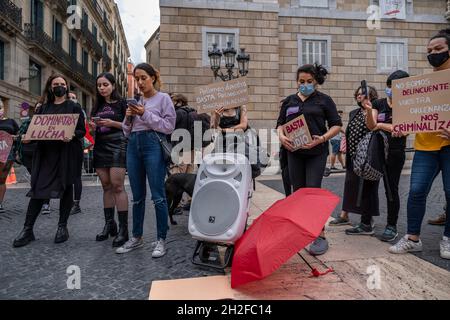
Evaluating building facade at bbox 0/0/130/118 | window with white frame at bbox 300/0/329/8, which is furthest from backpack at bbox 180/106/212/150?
window with white frame at bbox 300/0/329/8

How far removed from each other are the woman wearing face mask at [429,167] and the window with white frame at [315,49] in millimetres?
13500

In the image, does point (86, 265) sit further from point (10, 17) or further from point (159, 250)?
point (10, 17)

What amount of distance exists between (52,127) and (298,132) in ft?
8.68

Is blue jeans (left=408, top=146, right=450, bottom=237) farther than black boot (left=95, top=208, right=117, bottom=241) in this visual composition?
No

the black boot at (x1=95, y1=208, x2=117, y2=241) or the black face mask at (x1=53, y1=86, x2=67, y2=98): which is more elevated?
the black face mask at (x1=53, y1=86, x2=67, y2=98)

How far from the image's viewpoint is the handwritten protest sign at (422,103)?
2.89m

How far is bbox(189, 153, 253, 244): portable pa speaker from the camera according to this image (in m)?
2.81

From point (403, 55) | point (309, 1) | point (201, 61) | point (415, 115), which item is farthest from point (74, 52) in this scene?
point (415, 115)

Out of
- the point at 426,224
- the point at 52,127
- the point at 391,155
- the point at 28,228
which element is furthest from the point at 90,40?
the point at 426,224

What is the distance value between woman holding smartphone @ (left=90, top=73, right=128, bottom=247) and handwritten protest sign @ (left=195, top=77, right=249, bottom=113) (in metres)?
0.93

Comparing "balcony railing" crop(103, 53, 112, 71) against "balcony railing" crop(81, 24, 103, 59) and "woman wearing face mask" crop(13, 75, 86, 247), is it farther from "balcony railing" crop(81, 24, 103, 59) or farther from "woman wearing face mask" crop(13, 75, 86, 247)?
"woman wearing face mask" crop(13, 75, 86, 247)

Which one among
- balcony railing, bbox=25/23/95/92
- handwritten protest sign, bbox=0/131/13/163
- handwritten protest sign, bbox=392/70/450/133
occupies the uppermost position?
balcony railing, bbox=25/23/95/92

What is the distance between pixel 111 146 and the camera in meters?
3.67
